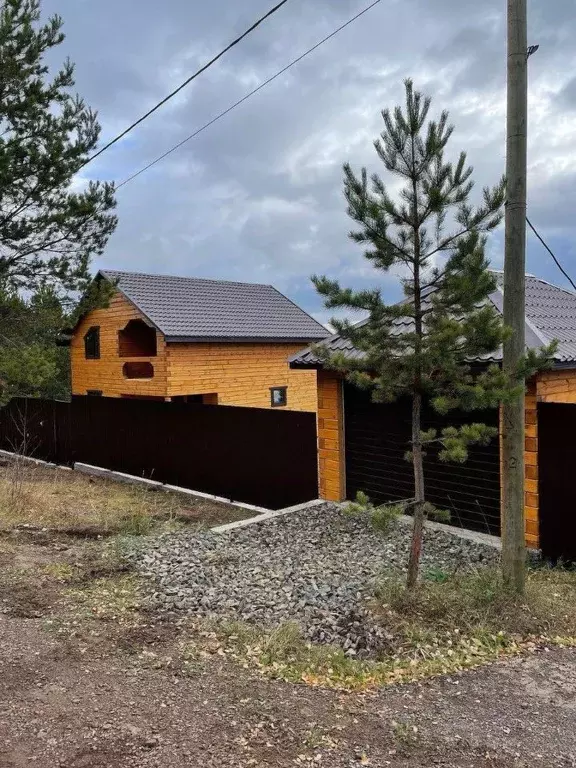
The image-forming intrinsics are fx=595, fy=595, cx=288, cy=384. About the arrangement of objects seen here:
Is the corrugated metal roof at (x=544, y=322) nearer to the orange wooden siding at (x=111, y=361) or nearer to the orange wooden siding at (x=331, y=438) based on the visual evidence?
the orange wooden siding at (x=331, y=438)

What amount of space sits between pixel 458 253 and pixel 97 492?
847 cm

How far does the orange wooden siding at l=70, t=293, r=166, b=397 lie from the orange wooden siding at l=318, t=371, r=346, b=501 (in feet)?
28.9

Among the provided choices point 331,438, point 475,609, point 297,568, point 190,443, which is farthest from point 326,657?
point 190,443

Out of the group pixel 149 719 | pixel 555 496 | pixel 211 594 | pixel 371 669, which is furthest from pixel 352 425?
pixel 149 719

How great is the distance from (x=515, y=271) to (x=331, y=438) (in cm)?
466

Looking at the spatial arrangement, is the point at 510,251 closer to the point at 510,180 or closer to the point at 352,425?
the point at 510,180

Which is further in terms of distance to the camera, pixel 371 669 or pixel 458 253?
pixel 458 253

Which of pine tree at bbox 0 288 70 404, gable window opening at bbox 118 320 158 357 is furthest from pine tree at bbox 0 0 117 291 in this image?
gable window opening at bbox 118 320 158 357

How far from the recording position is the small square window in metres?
19.6

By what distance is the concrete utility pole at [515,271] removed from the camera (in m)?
4.90

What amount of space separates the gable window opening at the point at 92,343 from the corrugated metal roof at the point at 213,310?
2231 millimetres

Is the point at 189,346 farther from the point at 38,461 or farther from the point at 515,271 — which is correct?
the point at 515,271

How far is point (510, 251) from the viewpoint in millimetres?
4961

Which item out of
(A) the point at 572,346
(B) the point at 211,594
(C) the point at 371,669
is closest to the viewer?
(C) the point at 371,669
